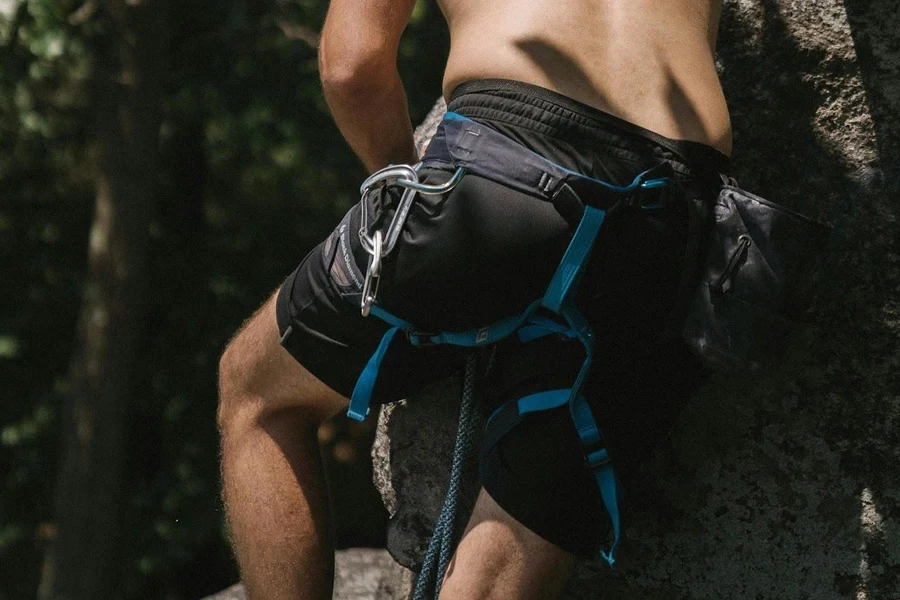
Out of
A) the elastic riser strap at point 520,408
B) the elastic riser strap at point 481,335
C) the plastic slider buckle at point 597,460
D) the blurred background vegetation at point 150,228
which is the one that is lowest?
the blurred background vegetation at point 150,228

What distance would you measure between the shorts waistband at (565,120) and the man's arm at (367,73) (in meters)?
0.24

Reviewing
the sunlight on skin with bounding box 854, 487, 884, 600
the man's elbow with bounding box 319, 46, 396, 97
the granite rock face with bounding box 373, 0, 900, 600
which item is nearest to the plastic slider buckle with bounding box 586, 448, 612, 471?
the granite rock face with bounding box 373, 0, 900, 600

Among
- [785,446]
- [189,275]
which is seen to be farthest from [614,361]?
[189,275]

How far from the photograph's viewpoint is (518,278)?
1998mm

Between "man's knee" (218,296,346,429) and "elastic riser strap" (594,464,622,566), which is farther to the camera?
"man's knee" (218,296,346,429)

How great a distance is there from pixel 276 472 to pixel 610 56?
1.02 m

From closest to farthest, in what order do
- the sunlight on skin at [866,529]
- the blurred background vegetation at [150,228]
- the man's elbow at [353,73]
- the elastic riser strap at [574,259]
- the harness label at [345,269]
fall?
the elastic riser strap at [574,259]
the harness label at [345,269]
the man's elbow at [353,73]
the sunlight on skin at [866,529]
the blurred background vegetation at [150,228]

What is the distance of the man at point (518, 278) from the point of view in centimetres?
200

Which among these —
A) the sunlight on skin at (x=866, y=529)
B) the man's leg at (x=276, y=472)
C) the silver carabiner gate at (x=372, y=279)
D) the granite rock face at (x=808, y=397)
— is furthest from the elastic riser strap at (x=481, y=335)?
the sunlight on skin at (x=866, y=529)

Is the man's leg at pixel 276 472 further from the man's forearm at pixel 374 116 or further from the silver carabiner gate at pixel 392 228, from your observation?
the man's forearm at pixel 374 116

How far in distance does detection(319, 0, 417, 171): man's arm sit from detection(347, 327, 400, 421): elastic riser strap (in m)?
0.44

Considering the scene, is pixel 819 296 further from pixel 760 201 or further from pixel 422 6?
pixel 422 6

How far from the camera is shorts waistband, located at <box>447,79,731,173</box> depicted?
2.00m

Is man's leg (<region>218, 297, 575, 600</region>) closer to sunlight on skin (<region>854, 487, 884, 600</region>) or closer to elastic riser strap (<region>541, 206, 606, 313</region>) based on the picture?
elastic riser strap (<region>541, 206, 606, 313</region>)
